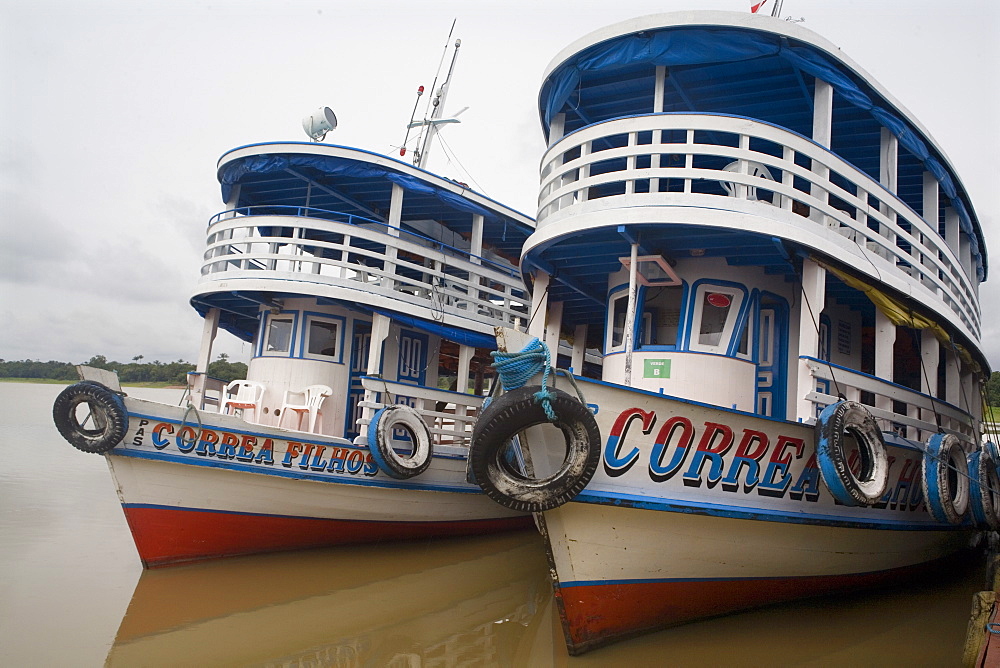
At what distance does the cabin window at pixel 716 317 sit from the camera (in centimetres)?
739

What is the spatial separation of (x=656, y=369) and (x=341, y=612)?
414 cm

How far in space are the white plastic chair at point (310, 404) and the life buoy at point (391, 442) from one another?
1.19 m

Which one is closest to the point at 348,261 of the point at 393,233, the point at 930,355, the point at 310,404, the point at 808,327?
the point at 393,233

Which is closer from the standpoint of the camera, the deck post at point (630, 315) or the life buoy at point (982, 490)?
the deck post at point (630, 315)

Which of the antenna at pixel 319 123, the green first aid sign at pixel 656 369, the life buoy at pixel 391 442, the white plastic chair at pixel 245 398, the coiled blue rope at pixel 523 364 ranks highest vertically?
the antenna at pixel 319 123

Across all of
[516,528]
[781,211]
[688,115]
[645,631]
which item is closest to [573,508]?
[645,631]

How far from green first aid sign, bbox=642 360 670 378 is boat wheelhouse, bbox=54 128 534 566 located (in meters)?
3.13

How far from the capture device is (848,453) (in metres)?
6.30

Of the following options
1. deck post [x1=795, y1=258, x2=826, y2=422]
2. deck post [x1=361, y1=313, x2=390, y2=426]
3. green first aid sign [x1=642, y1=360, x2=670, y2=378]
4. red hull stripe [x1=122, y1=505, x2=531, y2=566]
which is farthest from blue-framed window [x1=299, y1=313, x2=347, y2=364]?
deck post [x1=795, y1=258, x2=826, y2=422]

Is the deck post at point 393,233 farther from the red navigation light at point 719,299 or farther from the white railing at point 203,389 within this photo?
the red navigation light at point 719,299

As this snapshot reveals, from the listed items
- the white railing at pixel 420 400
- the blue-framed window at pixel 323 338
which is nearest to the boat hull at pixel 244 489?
the white railing at pixel 420 400

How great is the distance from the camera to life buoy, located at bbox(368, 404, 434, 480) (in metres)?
8.37

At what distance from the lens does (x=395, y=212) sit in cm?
999

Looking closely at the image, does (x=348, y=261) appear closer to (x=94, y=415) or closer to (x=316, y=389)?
(x=316, y=389)
